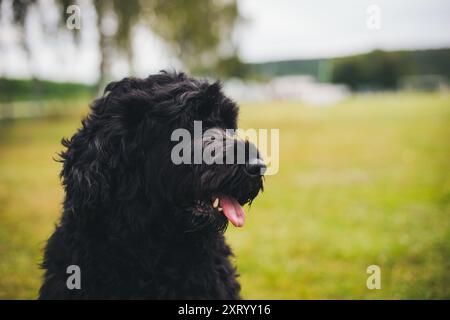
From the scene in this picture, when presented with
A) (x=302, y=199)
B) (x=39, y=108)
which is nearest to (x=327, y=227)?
(x=302, y=199)

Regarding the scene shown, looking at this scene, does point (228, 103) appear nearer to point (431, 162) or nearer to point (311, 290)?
point (311, 290)

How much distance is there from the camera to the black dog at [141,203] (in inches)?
122

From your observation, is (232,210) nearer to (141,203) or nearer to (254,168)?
(254,168)

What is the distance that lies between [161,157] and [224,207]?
58 cm

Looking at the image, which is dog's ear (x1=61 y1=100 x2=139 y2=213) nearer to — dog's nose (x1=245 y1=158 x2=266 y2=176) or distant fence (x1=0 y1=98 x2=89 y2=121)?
dog's nose (x1=245 y1=158 x2=266 y2=176)

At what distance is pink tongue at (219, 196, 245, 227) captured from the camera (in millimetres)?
3008

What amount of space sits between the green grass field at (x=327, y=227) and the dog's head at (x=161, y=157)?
3.01ft

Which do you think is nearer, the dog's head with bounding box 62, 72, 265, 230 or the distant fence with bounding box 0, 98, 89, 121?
the dog's head with bounding box 62, 72, 265, 230

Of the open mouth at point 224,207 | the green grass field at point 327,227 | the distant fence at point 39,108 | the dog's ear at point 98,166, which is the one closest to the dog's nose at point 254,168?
the open mouth at point 224,207

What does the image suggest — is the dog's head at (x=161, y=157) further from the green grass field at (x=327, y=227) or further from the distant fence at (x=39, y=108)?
the distant fence at (x=39, y=108)

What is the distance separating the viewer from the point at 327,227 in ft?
24.4

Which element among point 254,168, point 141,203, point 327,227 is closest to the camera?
point 254,168

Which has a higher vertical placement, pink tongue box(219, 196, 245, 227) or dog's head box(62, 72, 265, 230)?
dog's head box(62, 72, 265, 230)

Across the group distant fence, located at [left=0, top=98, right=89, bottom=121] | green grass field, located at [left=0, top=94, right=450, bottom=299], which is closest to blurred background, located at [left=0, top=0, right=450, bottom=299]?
green grass field, located at [left=0, top=94, right=450, bottom=299]
